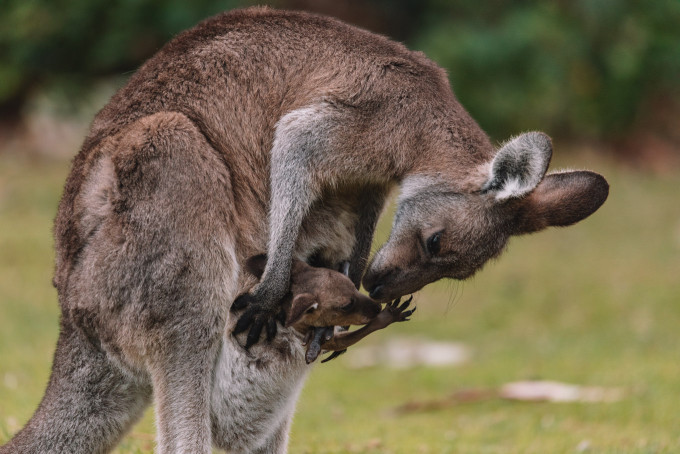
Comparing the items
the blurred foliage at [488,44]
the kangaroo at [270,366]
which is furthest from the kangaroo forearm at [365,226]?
the blurred foliage at [488,44]

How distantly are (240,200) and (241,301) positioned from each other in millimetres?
577

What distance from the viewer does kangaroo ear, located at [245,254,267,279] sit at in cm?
574

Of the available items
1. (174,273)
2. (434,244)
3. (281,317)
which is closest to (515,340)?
(434,244)

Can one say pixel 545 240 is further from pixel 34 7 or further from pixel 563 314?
pixel 34 7

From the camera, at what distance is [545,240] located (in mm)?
17859

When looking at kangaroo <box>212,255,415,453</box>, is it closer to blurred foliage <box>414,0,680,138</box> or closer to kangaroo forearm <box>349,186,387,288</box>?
kangaroo forearm <box>349,186,387,288</box>

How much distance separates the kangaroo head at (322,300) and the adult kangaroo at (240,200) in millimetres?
137

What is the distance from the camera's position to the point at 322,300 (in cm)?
563

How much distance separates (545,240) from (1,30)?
1103 centimetres

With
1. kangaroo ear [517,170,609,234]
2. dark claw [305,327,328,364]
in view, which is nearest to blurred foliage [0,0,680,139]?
kangaroo ear [517,170,609,234]

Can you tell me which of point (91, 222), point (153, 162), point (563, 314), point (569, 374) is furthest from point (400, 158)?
point (563, 314)

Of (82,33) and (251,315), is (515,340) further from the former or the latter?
(82,33)

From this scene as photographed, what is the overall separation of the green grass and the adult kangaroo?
1.22 metres

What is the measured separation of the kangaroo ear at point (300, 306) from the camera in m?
5.54
